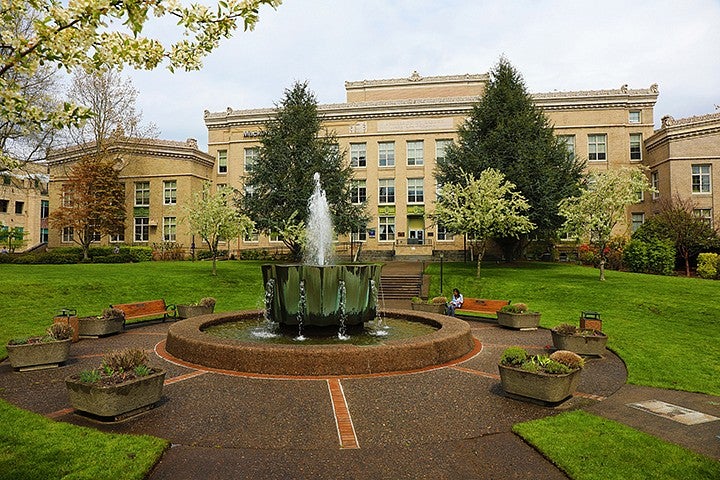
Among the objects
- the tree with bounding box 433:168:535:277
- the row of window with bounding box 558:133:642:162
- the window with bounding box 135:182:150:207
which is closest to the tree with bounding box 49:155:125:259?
the window with bounding box 135:182:150:207

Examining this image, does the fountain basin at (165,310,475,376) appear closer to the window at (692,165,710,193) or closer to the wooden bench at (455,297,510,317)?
the wooden bench at (455,297,510,317)

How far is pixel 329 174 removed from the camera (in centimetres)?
A: 3681

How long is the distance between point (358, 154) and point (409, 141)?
217 inches

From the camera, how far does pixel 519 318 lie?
15.5 meters

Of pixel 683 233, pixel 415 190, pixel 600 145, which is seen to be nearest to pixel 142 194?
pixel 415 190

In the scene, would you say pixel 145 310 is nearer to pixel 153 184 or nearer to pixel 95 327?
pixel 95 327

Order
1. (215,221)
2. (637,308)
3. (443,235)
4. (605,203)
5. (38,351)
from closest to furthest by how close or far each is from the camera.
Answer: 1. (38,351)
2. (637,308)
3. (605,203)
4. (215,221)
5. (443,235)

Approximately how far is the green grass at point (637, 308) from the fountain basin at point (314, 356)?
4127 millimetres

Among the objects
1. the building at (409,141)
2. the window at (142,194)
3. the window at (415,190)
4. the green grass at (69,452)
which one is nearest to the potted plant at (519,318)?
the green grass at (69,452)

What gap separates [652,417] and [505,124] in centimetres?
3074

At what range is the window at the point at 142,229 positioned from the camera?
49.4 meters

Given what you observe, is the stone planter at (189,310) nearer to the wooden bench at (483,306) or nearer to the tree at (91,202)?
the wooden bench at (483,306)

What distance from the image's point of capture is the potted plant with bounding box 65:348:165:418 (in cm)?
681

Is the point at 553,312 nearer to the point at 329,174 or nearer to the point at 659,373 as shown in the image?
the point at 659,373
